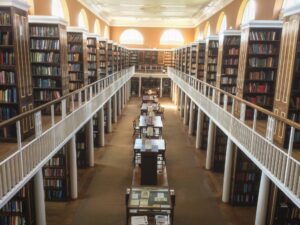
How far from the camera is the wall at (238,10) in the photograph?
32.5 ft

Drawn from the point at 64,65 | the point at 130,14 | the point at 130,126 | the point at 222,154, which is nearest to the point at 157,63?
the point at 130,14

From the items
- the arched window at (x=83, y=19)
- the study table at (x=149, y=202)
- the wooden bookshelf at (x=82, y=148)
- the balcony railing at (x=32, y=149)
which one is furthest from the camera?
the arched window at (x=83, y=19)

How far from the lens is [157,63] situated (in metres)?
26.5

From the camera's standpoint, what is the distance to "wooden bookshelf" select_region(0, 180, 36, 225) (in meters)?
5.53

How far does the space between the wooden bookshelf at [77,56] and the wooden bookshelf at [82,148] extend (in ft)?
4.95

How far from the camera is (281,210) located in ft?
19.6

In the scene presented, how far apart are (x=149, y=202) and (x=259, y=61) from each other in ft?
14.0

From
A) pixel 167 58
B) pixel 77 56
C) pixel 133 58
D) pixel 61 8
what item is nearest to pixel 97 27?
pixel 133 58

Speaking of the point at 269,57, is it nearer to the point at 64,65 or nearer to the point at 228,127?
the point at 228,127

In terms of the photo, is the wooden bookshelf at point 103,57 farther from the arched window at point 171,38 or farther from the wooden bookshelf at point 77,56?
the arched window at point 171,38

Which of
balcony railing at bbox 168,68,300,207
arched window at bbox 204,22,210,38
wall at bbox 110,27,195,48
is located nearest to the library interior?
balcony railing at bbox 168,68,300,207

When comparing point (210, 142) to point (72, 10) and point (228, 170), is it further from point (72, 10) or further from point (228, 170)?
point (72, 10)

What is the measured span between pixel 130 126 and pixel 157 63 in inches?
460

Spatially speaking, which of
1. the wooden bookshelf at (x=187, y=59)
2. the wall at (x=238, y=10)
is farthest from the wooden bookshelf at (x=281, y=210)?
the wooden bookshelf at (x=187, y=59)
